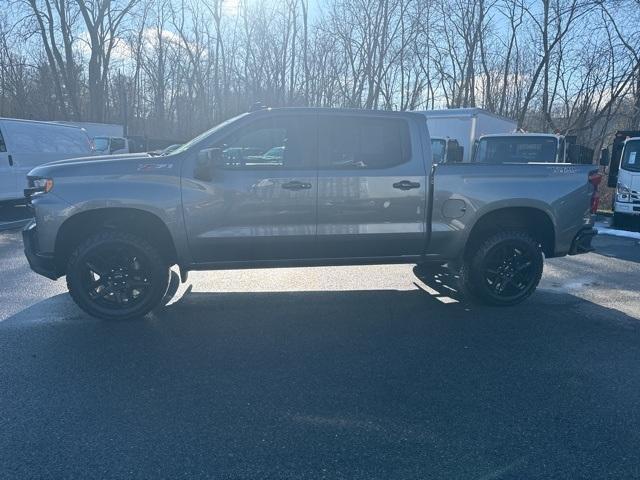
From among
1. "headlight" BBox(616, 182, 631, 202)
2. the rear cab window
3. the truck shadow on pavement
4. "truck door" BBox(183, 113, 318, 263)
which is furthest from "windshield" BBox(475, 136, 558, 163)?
the rear cab window

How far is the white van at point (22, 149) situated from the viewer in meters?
11.1

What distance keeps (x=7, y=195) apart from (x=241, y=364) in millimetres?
9964

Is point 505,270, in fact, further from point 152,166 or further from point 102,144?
point 102,144

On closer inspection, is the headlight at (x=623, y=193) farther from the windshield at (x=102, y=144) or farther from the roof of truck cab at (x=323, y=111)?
the windshield at (x=102, y=144)

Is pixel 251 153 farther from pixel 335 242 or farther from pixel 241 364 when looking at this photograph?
pixel 241 364

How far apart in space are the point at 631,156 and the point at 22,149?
13.8m

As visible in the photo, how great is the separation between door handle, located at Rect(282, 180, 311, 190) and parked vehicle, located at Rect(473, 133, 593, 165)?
7.37 metres

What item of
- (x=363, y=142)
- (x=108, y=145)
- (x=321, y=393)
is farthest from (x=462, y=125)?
(x=108, y=145)

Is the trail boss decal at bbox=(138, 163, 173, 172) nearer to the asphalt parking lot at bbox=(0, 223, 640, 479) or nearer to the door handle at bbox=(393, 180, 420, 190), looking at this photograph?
the asphalt parking lot at bbox=(0, 223, 640, 479)

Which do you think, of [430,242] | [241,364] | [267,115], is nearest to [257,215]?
[267,115]

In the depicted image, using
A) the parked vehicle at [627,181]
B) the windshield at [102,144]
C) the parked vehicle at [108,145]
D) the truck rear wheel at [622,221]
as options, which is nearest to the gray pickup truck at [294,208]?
the parked vehicle at [627,181]

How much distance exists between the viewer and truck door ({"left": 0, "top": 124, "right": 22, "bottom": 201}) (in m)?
11.1

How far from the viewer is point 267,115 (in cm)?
496

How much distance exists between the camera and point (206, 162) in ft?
15.0
